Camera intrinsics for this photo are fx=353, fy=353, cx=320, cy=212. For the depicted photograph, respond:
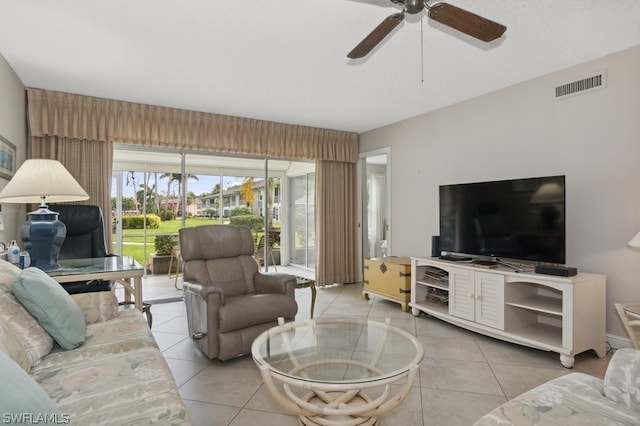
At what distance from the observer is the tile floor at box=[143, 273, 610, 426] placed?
6.42 feet

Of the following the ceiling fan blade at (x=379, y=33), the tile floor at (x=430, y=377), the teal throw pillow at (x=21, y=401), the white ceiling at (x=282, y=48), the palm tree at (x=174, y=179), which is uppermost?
the white ceiling at (x=282, y=48)

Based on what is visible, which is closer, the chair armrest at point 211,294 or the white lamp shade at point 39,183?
the white lamp shade at point 39,183

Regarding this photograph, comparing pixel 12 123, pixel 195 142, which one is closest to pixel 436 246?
pixel 195 142

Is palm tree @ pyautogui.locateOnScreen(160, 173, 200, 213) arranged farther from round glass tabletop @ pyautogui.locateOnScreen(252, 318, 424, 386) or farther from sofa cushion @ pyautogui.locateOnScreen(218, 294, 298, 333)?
round glass tabletop @ pyautogui.locateOnScreen(252, 318, 424, 386)

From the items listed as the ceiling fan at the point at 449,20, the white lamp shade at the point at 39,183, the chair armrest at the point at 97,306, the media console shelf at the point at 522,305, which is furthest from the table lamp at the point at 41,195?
the media console shelf at the point at 522,305

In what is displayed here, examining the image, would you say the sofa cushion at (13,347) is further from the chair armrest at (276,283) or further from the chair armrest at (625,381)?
the chair armrest at (625,381)

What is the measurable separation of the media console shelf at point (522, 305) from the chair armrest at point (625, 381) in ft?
4.23

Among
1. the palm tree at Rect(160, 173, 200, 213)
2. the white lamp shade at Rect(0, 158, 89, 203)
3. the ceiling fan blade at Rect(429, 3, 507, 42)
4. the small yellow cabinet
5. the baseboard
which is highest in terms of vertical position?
the ceiling fan blade at Rect(429, 3, 507, 42)

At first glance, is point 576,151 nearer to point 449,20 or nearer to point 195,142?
point 449,20

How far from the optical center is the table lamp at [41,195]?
7.52 ft

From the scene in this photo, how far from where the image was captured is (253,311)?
8.63 feet

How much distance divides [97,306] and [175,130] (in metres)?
2.68

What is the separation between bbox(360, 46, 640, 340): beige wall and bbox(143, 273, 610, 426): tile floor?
0.85 meters

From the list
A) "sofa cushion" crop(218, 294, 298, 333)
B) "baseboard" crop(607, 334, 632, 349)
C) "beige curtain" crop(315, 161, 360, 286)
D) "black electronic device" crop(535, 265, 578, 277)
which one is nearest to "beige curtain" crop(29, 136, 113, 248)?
"sofa cushion" crop(218, 294, 298, 333)
